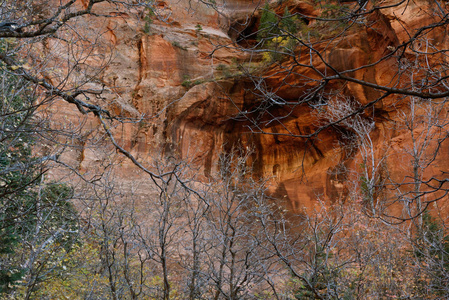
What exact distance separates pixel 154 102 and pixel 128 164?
424 cm

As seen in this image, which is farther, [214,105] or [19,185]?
[214,105]

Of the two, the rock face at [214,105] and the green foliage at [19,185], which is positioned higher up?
the rock face at [214,105]

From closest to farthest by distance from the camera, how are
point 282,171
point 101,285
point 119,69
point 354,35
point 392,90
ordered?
point 392,90 < point 101,285 < point 354,35 < point 119,69 < point 282,171

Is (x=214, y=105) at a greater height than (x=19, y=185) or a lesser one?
greater

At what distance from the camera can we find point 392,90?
213 centimetres

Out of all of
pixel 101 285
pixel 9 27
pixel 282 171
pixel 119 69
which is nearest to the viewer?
pixel 9 27

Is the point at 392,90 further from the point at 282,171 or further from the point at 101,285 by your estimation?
the point at 282,171

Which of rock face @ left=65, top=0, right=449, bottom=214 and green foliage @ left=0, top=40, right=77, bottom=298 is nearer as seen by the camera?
green foliage @ left=0, top=40, right=77, bottom=298

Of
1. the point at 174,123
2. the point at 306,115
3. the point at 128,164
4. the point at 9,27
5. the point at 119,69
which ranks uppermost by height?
the point at 119,69

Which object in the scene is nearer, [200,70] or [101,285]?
[101,285]

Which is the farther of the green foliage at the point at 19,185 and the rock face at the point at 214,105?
the rock face at the point at 214,105

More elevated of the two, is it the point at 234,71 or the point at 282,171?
the point at 234,71

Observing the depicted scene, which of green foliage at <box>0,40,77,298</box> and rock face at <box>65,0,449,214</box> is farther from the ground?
rock face at <box>65,0,449,214</box>

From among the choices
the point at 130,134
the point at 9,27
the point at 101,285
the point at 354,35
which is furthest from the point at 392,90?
the point at 130,134
